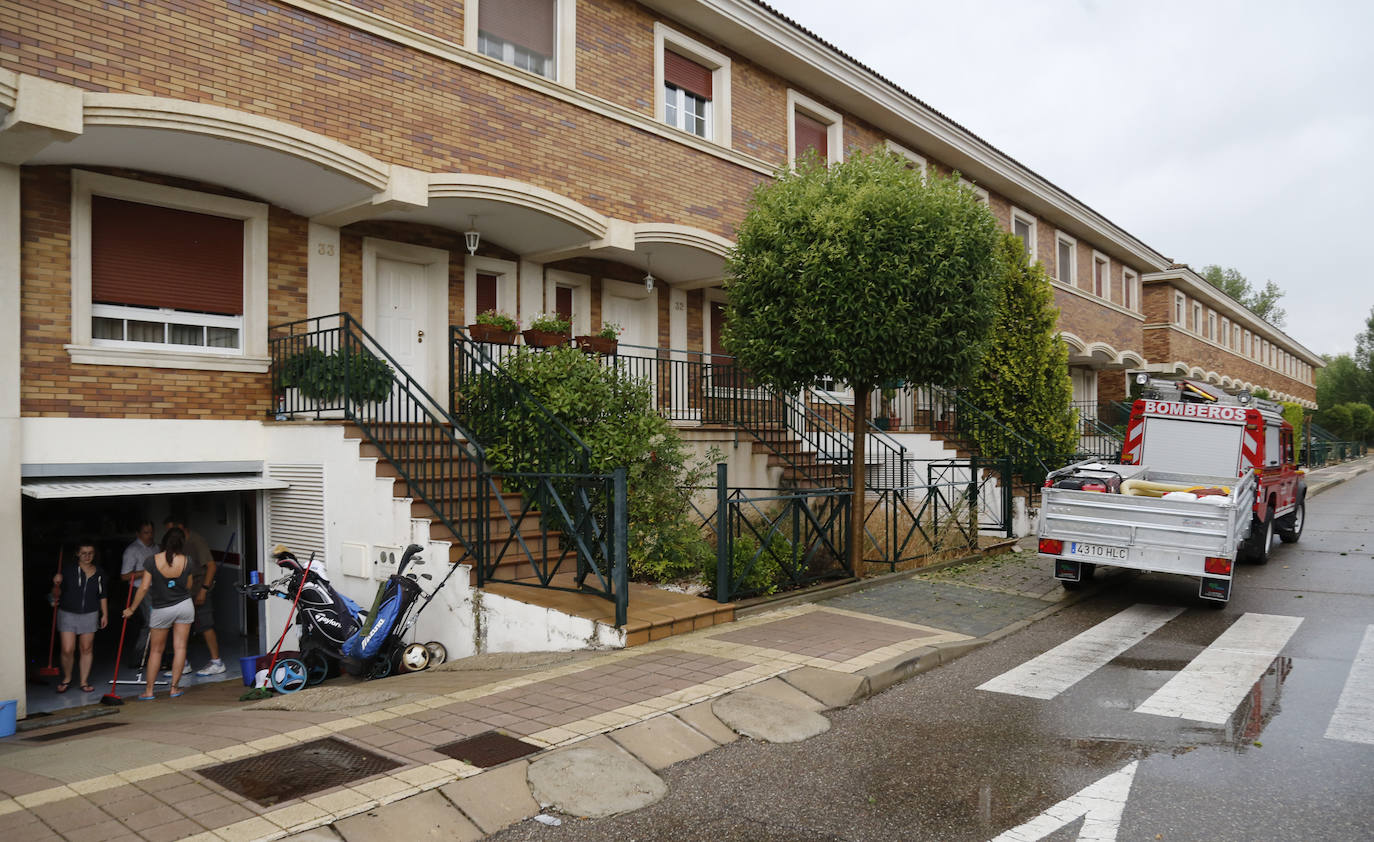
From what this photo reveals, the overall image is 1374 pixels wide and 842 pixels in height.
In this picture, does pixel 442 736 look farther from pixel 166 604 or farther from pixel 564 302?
pixel 564 302

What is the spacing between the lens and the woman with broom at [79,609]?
28.0 ft

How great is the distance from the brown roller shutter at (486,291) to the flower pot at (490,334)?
1558mm

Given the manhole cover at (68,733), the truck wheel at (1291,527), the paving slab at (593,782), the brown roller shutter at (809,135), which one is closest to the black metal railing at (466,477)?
the paving slab at (593,782)

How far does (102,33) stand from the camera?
7.86 meters

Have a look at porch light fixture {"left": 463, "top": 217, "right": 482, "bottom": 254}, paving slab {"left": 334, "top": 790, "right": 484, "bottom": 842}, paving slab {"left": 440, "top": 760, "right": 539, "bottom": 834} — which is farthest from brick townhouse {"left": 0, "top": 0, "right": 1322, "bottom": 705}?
paving slab {"left": 334, "top": 790, "right": 484, "bottom": 842}

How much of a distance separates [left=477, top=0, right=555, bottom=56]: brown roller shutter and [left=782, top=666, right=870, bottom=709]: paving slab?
8.61m

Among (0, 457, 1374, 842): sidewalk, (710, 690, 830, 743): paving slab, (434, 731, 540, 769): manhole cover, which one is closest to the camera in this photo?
(0, 457, 1374, 842): sidewalk

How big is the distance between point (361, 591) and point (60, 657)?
338 centimetres

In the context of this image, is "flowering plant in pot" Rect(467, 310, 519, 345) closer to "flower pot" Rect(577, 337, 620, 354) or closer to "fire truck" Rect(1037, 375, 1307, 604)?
"flower pot" Rect(577, 337, 620, 354)

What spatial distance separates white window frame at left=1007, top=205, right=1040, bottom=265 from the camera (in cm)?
2230

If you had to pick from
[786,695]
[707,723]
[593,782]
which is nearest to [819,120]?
[786,695]

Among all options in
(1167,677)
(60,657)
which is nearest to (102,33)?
(60,657)

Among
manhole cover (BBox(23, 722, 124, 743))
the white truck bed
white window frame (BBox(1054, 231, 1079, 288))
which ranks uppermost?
white window frame (BBox(1054, 231, 1079, 288))

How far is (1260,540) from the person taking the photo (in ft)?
40.3
